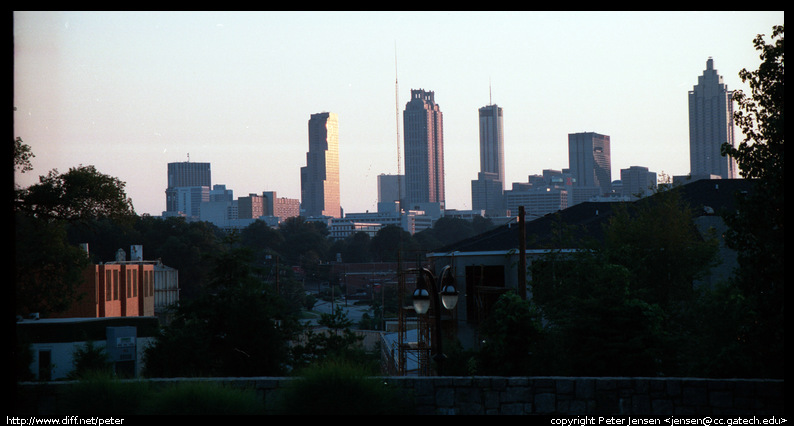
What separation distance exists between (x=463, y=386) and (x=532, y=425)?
117cm

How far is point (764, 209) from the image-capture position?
11.4m

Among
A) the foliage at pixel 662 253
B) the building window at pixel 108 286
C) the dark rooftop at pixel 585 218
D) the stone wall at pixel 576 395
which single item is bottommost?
the stone wall at pixel 576 395

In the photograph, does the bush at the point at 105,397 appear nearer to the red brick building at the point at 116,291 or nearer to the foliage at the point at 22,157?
the foliage at the point at 22,157

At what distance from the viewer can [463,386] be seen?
11.6 metres

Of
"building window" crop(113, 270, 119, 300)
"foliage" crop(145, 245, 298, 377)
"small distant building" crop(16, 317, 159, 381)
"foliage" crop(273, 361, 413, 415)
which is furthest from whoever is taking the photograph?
"building window" crop(113, 270, 119, 300)

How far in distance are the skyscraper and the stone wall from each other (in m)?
114

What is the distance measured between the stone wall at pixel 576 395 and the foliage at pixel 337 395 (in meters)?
0.41

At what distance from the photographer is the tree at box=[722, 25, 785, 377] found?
37.1ft

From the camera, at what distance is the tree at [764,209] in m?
11.3

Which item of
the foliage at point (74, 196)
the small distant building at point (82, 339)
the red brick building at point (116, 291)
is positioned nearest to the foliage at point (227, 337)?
the small distant building at point (82, 339)

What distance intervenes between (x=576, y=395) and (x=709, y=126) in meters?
149

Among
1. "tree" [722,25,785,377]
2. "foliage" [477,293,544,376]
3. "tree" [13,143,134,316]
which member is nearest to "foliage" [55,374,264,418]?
"foliage" [477,293,544,376]

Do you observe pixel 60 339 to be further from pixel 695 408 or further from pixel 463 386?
pixel 695 408

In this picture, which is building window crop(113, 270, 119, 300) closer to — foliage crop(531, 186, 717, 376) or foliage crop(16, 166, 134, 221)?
foliage crop(16, 166, 134, 221)
